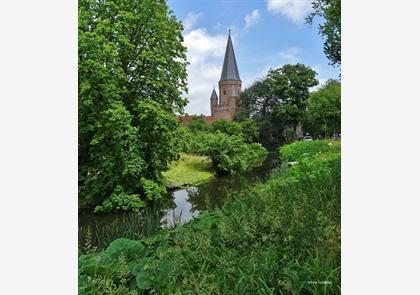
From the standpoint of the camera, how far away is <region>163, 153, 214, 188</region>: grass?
13.1 metres

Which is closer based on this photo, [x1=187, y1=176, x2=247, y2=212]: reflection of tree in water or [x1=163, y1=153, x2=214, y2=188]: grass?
[x1=187, y1=176, x2=247, y2=212]: reflection of tree in water

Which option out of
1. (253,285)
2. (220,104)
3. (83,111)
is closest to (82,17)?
(83,111)

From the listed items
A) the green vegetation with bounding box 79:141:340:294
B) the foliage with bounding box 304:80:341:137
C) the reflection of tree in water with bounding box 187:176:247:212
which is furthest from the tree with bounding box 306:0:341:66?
the foliage with bounding box 304:80:341:137

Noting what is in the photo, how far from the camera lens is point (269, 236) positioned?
2.06 m

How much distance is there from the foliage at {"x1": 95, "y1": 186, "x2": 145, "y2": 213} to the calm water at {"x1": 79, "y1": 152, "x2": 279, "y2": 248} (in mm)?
187

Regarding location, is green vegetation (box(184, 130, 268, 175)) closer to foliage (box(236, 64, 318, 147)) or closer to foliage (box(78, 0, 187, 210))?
foliage (box(78, 0, 187, 210))

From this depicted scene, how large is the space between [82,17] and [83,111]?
2.33 m

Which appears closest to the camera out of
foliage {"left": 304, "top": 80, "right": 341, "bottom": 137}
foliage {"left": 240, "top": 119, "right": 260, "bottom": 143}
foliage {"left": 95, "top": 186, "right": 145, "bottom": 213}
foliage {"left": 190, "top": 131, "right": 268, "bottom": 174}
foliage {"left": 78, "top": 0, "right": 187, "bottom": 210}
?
foliage {"left": 78, "top": 0, "right": 187, "bottom": 210}

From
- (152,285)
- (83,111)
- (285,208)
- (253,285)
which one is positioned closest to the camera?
(253,285)

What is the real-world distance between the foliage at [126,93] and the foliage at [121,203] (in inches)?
16.0

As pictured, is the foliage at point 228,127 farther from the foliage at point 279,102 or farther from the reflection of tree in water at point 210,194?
the reflection of tree in water at point 210,194

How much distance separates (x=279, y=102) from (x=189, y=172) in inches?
682

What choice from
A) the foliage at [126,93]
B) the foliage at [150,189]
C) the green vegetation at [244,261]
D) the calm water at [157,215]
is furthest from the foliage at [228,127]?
the green vegetation at [244,261]

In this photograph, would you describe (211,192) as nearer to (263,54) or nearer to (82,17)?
(82,17)
